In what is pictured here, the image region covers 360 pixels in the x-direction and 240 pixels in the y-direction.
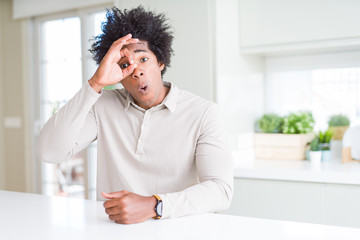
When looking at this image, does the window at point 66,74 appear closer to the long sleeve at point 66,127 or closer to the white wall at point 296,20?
the white wall at point 296,20

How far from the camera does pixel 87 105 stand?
1422 millimetres

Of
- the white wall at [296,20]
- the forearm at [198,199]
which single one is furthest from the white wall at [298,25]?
the forearm at [198,199]

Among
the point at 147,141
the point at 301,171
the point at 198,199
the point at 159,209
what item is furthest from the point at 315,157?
the point at 159,209

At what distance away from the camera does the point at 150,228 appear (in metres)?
1.08

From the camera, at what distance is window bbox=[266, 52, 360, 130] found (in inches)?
107

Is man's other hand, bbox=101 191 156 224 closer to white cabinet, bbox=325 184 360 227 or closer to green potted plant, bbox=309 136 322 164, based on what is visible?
white cabinet, bbox=325 184 360 227

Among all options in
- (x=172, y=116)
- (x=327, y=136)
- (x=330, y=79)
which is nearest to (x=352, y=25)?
(x=330, y=79)

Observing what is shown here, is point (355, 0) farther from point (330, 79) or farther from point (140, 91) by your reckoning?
point (140, 91)

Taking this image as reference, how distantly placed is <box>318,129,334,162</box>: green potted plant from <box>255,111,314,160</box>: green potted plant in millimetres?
92

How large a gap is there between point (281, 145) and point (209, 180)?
1.49 m

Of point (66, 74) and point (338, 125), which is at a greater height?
point (66, 74)

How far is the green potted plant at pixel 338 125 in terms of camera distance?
107 inches

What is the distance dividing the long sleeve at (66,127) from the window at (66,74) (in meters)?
2.24

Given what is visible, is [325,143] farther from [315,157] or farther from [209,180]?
[209,180]
